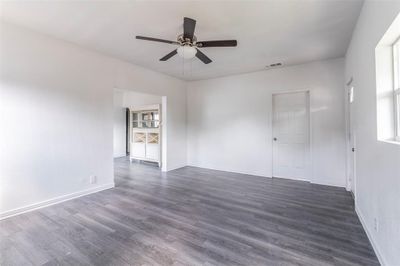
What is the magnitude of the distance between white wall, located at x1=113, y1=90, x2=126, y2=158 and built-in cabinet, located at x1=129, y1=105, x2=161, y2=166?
1533mm

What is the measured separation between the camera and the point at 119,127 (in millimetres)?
8023

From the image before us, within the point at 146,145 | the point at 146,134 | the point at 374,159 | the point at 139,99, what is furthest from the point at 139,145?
the point at 374,159

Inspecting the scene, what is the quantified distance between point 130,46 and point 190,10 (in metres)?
1.55

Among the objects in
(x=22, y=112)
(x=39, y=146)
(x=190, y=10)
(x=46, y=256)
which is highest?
(x=190, y=10)

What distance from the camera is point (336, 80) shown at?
388 centimetres

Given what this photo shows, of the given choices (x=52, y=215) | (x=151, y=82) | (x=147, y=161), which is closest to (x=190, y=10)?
(x=151, y=82)

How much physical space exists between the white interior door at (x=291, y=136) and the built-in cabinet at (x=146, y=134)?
340cm

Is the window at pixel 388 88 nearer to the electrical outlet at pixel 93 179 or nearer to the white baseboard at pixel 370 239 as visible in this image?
the white baseboard at pixel 370 239

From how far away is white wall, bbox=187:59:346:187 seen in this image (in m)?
3.92

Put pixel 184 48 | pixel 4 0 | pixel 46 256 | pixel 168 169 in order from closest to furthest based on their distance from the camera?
1. pixel 46 256
2. pixel 4 0
3. pixel 184 48
4. pixel 168 169

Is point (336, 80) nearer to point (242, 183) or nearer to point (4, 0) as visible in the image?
point (242, 183)

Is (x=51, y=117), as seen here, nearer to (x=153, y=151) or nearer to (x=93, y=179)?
(x=93, y=179)

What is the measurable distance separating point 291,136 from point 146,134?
437 cm

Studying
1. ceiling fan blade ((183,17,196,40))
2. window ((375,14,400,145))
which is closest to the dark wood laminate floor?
window ((375,14,400,145))
